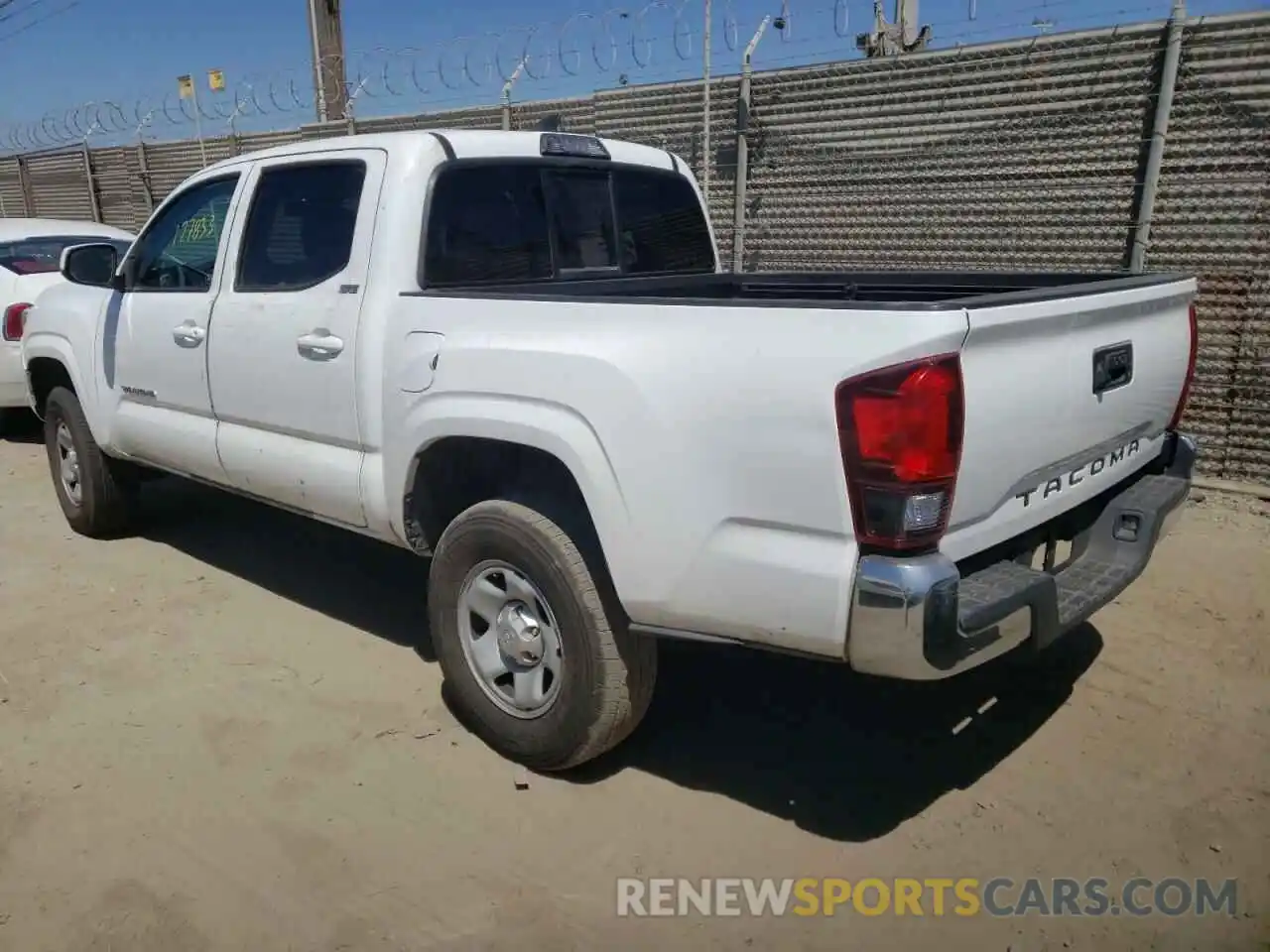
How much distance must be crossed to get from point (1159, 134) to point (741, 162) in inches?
118

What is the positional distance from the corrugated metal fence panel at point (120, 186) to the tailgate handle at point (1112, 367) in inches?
640

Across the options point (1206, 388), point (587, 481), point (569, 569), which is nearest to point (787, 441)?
point (587, 481)

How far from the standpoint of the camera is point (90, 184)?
55.9 ft

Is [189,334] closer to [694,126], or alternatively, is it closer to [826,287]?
[826,287]

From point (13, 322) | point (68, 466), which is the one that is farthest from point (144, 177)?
point (68, 466)

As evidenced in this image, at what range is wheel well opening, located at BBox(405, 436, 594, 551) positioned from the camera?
3.08 meters

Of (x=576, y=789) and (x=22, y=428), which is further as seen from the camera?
(x=22, y=428)

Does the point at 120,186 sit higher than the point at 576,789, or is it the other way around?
the point at 120,186

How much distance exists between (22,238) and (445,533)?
7139mm

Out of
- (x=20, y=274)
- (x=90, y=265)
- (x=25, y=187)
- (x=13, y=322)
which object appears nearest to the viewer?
(x=90, y=265)

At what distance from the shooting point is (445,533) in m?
3.30

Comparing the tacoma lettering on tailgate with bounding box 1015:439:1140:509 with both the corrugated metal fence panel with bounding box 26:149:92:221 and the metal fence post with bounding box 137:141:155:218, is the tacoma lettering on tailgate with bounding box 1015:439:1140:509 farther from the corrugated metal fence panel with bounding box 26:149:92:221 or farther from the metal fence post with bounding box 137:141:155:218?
the corrugated metal fence panel with bounding box 26:149:92:221

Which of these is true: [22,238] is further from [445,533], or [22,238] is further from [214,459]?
[445,533]

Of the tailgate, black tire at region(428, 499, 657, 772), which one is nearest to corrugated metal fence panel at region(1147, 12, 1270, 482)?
the tailgate
